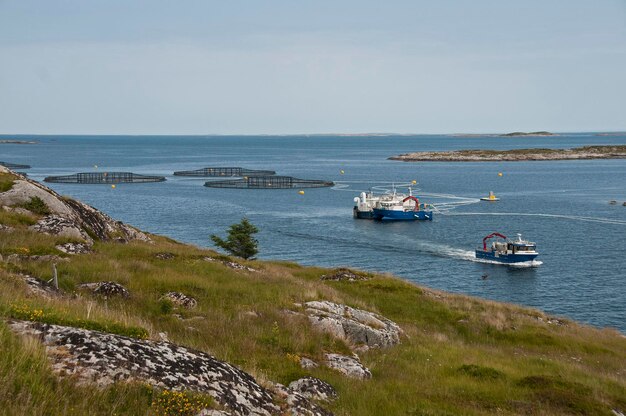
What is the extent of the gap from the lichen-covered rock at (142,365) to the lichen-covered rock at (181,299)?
8827mm

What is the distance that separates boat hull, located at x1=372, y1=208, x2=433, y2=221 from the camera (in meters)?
97.8

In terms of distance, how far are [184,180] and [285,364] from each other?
152m

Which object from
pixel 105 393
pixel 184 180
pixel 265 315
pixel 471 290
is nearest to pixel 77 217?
pixel 265 315

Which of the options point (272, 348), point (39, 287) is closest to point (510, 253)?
point (272, 348)

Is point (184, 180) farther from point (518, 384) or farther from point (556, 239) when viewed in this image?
point (518, 384)

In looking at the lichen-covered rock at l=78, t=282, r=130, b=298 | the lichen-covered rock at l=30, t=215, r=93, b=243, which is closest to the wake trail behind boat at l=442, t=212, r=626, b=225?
the lichen-covered rock at l=30, t=215, r=93, b=243

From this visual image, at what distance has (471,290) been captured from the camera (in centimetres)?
5219

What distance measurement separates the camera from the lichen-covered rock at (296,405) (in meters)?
8.27

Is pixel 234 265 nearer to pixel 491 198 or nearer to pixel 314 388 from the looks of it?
pixel 314 388

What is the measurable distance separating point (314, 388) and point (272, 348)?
2440 mm

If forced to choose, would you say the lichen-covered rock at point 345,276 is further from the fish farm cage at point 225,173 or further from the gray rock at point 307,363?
the fish farm cage at point 225,173

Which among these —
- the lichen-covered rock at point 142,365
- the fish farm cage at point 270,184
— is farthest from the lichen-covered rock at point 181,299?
the fish farm cage at point 270,184

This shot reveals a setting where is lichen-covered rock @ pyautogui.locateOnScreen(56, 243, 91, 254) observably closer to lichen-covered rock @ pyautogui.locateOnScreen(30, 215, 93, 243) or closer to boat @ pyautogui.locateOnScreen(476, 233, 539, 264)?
lichen-covered rock @ pyautogui.locateOnScreen(30, 215, 93, 243)

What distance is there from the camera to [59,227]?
23.2 meters
